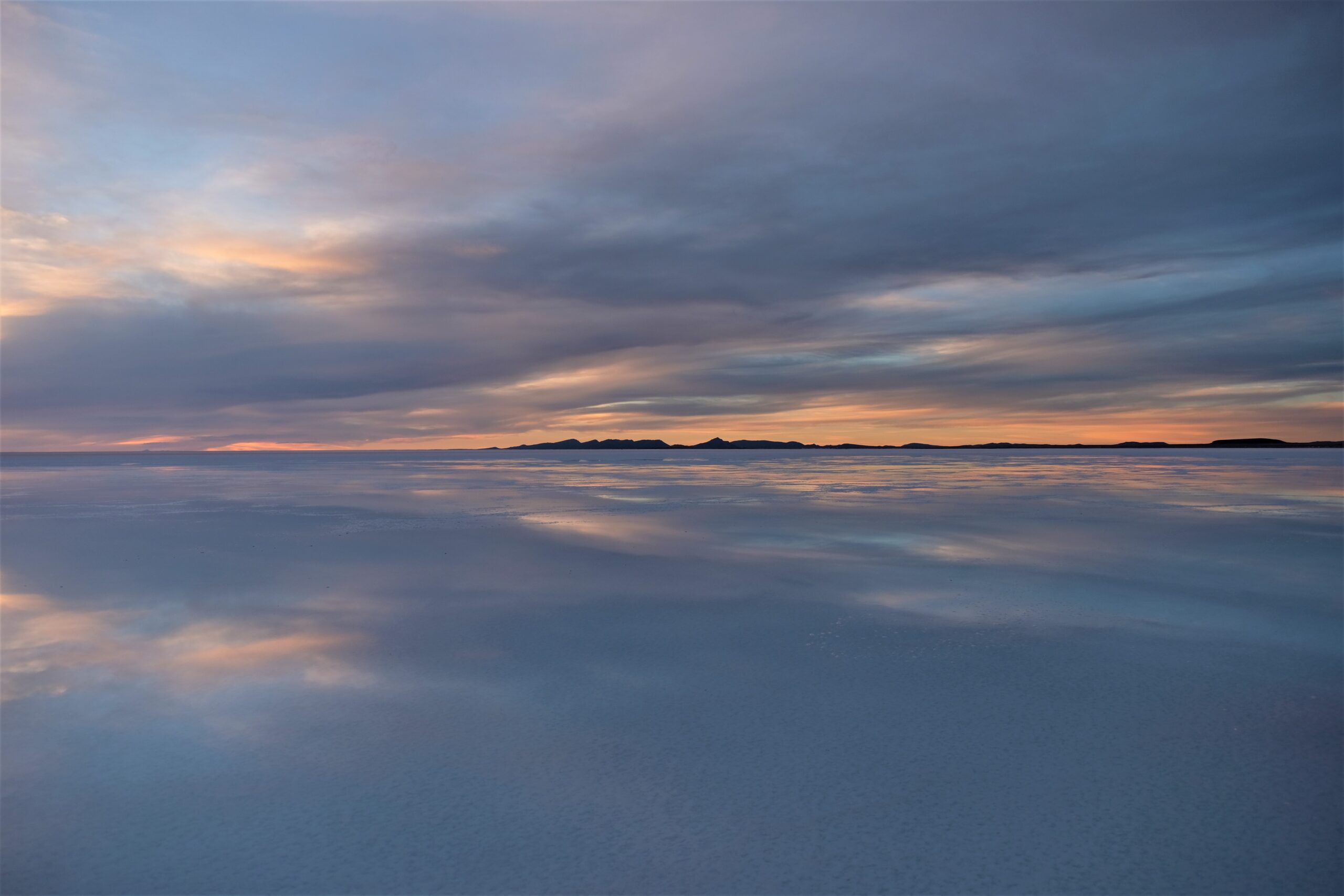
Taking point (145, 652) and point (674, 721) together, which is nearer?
point (674, 721)

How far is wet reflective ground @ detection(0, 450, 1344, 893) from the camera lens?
4566 millimetres

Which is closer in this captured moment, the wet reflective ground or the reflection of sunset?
the wet reflective ground

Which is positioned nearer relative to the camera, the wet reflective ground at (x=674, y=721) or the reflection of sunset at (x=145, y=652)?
the wet reflective ground at (x=674, y=721)

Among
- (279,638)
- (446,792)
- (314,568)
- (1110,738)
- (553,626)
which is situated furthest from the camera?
(314,568)

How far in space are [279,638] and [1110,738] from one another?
27.7 ft

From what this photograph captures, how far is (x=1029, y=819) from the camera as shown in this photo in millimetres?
4930

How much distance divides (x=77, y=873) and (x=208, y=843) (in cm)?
63

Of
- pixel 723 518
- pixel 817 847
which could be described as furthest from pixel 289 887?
pixel 723 518

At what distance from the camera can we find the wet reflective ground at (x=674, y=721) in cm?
457

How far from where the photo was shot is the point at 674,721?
6602 millimetres

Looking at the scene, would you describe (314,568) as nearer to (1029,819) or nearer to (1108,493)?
(1029,819)

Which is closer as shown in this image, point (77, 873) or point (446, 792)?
point (77, 873)

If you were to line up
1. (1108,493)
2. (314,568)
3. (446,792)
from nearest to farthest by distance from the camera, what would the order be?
(446,792) < (314,568) < (1108,493)

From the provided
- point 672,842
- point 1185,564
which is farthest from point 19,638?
point 1185,564
